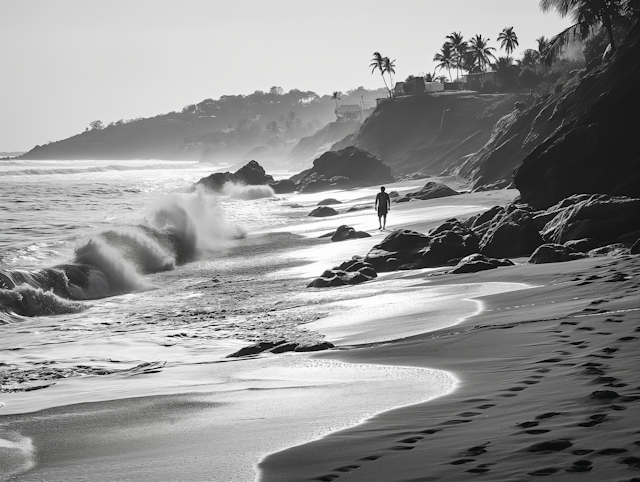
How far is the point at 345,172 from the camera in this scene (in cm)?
5628

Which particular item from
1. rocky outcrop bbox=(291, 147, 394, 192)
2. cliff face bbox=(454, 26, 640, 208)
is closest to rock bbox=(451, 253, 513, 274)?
cliff face bbox=(454, 26, 640, 208)

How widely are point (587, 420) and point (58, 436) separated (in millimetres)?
3082

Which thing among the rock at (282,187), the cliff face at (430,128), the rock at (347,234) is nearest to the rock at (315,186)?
the rock at (282,187)

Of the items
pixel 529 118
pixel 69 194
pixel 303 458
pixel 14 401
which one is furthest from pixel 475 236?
pixel 69 194

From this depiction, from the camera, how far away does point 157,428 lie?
168 inches

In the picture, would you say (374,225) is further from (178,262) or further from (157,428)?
(157,428)

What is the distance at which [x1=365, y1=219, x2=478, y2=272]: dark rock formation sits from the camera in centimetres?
1270

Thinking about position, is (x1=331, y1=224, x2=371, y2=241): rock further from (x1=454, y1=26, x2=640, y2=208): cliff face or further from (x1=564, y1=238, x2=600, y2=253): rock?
(x1=564, y1=238, x2=600, y2=253): rock

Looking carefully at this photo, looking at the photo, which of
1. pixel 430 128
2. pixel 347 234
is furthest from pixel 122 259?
pixel 430 128

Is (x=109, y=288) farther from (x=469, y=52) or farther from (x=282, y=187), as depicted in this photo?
(x=469, y=52)

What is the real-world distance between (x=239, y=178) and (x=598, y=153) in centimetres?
3834

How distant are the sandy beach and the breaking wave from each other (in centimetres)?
519

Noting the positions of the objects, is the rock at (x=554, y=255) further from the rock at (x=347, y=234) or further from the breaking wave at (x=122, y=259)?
the rock at (x=347, y=234)

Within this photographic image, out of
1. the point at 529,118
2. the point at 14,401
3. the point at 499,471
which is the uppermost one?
the point at 529,118
